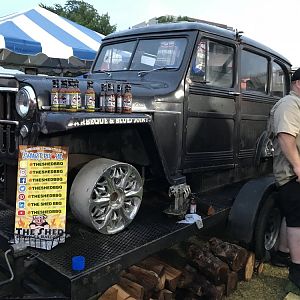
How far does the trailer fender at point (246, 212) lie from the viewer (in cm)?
359

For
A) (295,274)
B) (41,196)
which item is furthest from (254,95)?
(41,196)

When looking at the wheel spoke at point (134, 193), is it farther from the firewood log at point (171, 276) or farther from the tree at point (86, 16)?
the tree at point (86, 16)

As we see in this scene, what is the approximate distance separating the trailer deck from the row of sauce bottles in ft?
3.01

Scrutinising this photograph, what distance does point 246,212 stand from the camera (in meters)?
3.63

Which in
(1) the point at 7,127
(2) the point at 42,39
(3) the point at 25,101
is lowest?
(1) the point at 7,127

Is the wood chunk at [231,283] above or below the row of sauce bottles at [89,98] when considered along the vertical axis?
below

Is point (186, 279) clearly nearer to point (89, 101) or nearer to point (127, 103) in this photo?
point (127, 103)

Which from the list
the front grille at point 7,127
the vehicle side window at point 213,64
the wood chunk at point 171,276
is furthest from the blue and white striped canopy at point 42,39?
the wood chunk at point 171,276

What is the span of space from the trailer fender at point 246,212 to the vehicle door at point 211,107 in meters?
0.48

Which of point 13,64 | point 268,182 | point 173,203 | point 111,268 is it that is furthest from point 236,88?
point 13,64

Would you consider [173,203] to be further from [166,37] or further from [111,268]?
[166,37]

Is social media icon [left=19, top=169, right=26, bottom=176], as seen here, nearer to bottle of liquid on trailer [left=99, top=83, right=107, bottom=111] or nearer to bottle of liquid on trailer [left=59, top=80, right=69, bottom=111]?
bottle of liquid on trailer [left=59, top=80, right=69, bottom=111]

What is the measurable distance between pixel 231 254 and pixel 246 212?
1.39 feet

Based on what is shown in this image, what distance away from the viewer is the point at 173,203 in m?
3.44
